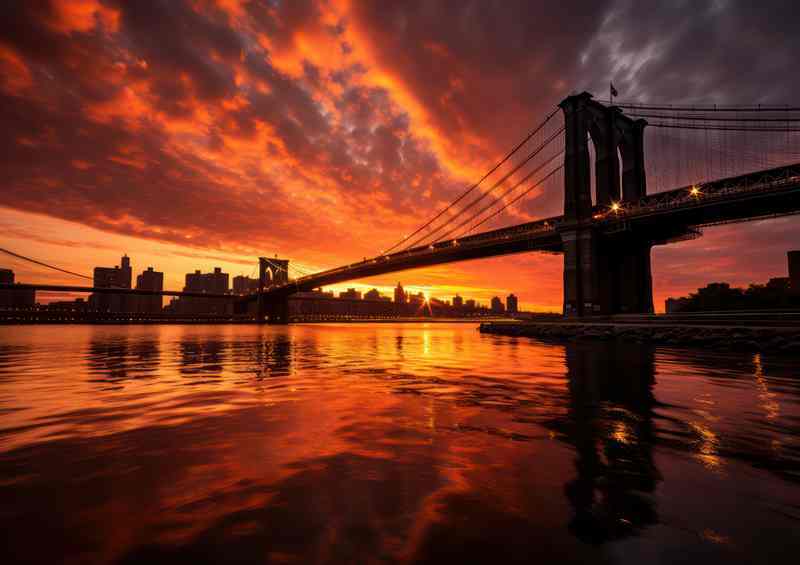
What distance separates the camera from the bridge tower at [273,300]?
9919cm

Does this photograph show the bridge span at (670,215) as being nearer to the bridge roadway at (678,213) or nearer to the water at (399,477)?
the bridge roadway at (678,213)

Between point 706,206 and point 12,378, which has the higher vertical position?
point 706,206

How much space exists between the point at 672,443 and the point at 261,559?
5402mm

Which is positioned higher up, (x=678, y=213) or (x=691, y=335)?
(x=678, y=213)

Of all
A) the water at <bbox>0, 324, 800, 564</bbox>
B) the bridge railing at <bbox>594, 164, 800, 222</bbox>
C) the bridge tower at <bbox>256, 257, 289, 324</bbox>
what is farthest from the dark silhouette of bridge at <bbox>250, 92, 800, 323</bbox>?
the bridge tower at <bbox>256, 257, 289, 324</bbox>

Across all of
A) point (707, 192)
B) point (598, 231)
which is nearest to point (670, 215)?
point (707, 192)

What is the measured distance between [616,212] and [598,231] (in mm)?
2352

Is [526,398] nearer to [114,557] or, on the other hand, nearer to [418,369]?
[418,369]

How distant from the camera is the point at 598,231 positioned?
39.8 meters

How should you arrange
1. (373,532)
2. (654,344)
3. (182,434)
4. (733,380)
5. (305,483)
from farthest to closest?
(654,344), (733,380), (182,434), (305,483), (373,532)

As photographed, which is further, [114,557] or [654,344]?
[654,344]

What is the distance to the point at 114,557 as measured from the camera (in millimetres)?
2738

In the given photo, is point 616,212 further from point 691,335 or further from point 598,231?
point 691,335

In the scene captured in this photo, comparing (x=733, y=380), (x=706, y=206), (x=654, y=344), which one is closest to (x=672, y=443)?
(x=733, y=380)
